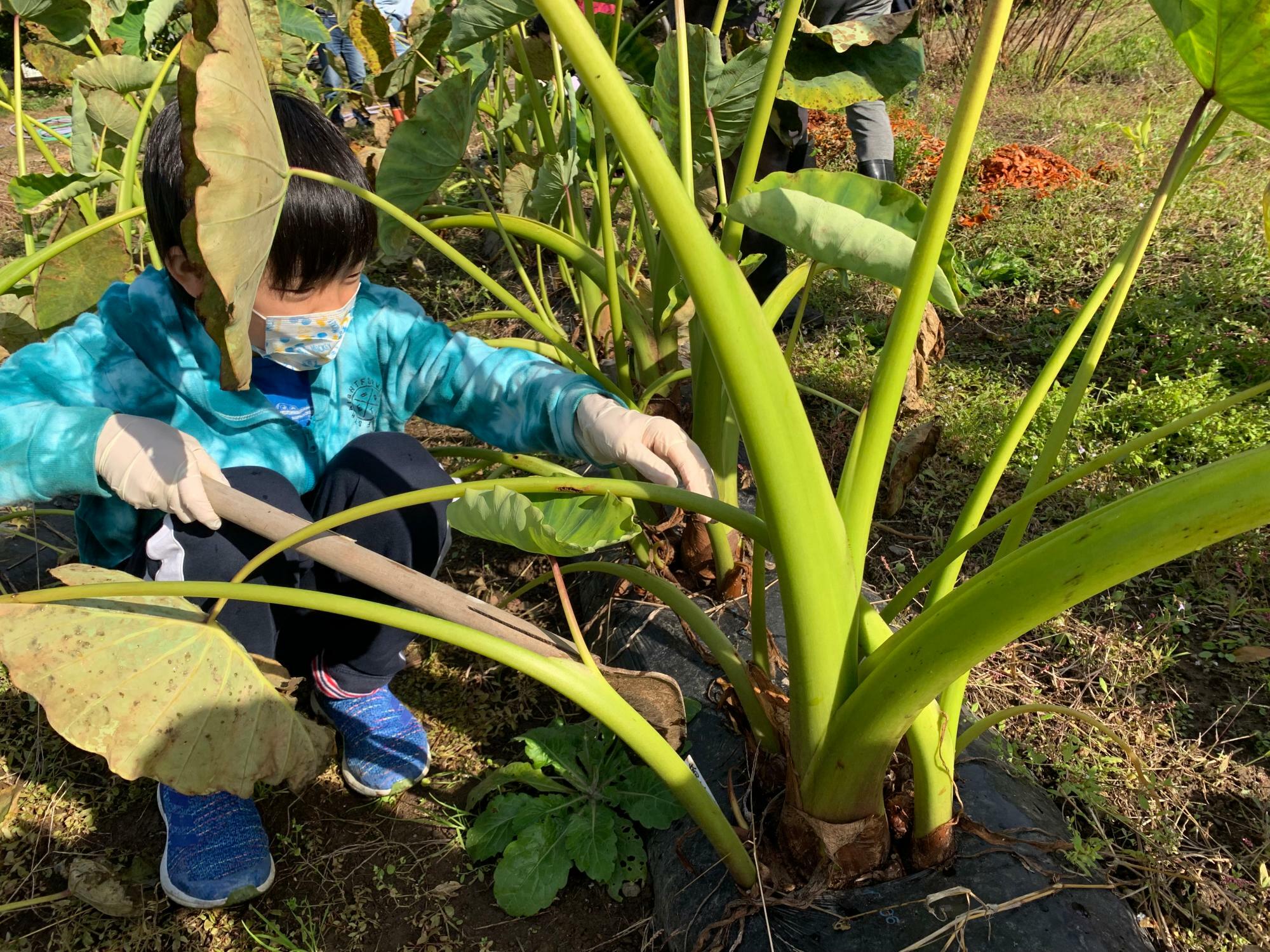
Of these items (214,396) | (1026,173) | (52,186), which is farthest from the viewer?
(1026,173)

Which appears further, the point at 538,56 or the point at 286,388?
the point at 538,56

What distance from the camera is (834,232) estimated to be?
718 millimetres

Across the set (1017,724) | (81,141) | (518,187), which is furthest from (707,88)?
(81,141)

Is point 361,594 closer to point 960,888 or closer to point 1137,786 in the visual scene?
point 960,888

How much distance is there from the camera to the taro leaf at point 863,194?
0.82 meters

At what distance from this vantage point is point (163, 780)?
→ 0.74 meters

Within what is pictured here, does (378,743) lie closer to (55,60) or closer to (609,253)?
(609,253)

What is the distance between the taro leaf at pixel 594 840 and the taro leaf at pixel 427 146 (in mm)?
947

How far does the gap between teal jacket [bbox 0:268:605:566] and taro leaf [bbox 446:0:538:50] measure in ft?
1.37

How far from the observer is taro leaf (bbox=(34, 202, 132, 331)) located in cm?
148

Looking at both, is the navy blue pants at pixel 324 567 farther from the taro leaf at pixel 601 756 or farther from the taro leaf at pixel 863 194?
the taro leaf at pixel 863 194

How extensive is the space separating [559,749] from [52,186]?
133 centimetres

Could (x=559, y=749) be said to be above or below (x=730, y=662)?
below

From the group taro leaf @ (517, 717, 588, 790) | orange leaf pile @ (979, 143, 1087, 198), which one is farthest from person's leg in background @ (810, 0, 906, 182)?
taro leaf @ (517, 717, 588, 790)
